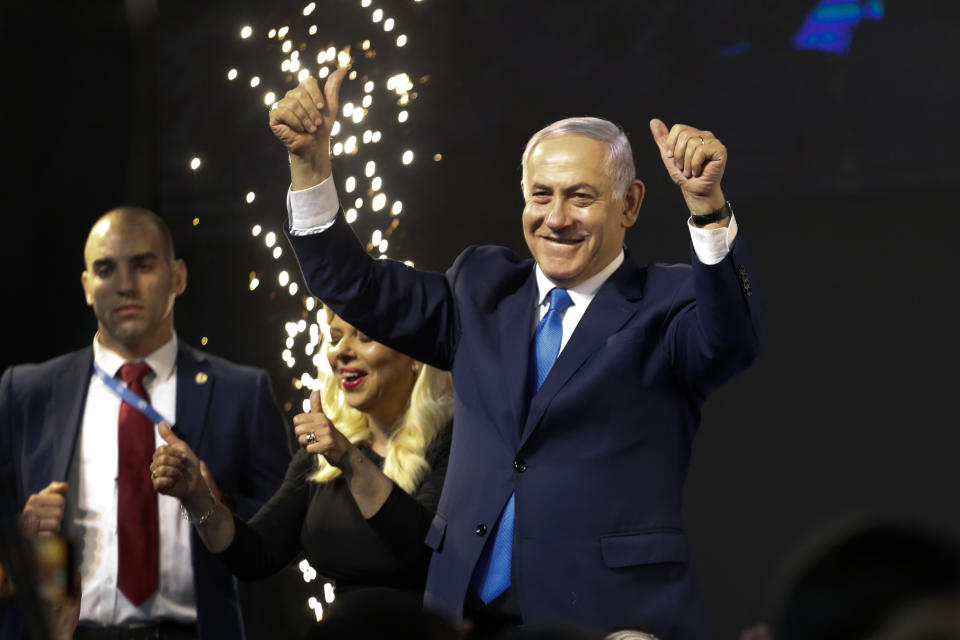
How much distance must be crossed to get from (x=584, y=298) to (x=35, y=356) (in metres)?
2.46

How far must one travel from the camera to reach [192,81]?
4.16m

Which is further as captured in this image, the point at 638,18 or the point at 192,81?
the point at 192,81

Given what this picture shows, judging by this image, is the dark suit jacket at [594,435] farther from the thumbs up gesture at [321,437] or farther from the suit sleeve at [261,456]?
the suit sleeve at [261,456]

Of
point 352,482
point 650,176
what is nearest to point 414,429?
point 352,482

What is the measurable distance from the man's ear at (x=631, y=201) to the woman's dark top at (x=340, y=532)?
0.72m

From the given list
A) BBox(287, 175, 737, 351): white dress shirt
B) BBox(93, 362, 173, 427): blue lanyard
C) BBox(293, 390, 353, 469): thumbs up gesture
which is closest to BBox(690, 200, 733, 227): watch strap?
BBox(287, 175, 737, 351): white dress shirt

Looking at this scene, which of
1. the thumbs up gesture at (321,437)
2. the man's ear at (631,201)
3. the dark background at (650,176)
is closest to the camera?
the man's ear at (631,201)

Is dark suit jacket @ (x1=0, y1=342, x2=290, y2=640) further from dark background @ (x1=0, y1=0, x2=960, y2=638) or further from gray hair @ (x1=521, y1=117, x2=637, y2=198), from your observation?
gray hair @ (x1=521, y1=117, x2=637, y2=198)

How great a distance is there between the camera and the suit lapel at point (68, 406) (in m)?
2.88

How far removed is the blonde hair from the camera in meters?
2.75

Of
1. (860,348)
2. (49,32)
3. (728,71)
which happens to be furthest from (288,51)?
(860,348)

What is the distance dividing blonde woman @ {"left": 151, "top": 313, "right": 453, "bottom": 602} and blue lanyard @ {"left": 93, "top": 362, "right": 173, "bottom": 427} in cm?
16

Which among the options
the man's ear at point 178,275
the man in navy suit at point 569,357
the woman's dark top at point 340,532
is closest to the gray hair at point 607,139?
the man in navy suit at point 569,357

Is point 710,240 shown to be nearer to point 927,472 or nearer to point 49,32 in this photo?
point 927,472
